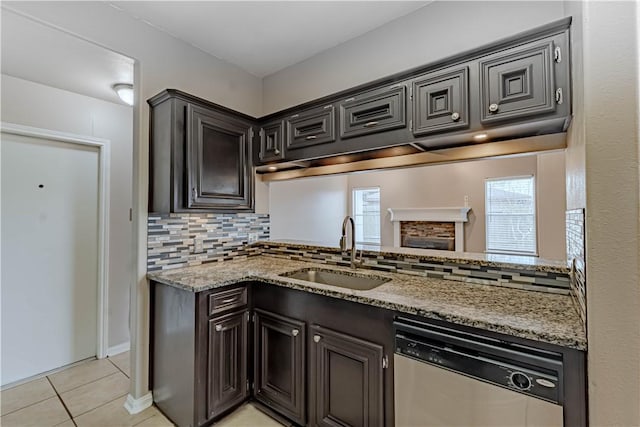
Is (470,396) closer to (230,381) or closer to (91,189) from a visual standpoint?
(230,381)

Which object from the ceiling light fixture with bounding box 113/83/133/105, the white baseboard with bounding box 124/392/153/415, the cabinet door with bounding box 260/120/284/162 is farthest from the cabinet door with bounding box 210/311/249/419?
the ceiling light fixture with bounding box 113/83/133/105

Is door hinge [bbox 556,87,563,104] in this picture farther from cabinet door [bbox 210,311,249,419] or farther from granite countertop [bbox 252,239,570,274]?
cabinet door [bbox 210,311,249,419]

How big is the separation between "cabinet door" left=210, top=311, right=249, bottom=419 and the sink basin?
0.46 m

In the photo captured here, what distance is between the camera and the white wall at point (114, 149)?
2.50m

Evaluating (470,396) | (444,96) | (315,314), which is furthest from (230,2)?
(470,396)

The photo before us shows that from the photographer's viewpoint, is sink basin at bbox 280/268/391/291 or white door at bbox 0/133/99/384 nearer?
sink basin at bbox 280/268/391/291

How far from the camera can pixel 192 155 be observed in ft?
6.70

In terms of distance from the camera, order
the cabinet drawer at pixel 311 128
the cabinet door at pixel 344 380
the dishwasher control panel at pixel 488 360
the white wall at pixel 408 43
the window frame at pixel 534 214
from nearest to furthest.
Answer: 1. the dishwasher control panel at pixel 488 360
2. the cabinet door at pixel 344 380
3. the white wall at pixel 408 43
4. the cabinet drawer at pixel 311 128
5. the window frame at pixel 534 214

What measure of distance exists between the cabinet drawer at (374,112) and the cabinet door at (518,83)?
45cm

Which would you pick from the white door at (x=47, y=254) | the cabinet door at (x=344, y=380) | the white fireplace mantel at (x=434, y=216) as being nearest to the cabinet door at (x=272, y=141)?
the cabinet door at (x=344, y=380)

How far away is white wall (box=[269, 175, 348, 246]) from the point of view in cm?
319

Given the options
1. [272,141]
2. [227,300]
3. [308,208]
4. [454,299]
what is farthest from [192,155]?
[308,208]

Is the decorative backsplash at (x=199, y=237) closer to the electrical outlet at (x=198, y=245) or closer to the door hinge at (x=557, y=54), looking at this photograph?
the electrical outlet at (x=198, y=245)

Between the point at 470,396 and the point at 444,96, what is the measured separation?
148 centimetres
